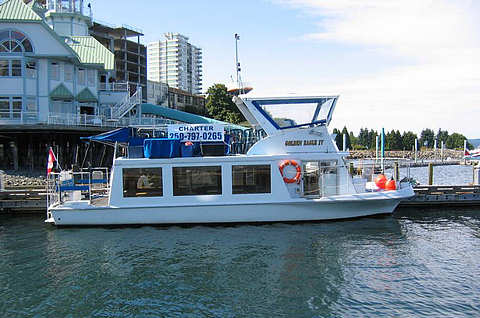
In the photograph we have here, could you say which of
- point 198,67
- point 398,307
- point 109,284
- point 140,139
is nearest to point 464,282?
point 398,307

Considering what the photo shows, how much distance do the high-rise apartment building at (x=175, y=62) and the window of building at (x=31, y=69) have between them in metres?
136

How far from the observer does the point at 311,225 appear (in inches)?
615

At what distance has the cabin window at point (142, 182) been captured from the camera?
617 inches

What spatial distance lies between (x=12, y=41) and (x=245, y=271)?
3169cm

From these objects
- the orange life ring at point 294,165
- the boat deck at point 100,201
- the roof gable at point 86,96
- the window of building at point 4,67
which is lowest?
the boat deck at point 100,201

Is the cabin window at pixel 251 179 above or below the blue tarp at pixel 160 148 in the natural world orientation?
→ below

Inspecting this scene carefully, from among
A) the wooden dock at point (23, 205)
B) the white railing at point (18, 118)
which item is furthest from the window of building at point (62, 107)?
the wooden dock at point (23, 205)

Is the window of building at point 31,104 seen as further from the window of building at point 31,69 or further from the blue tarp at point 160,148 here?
the blue tarp at point 160,148

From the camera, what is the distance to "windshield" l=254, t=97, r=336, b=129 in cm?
1661

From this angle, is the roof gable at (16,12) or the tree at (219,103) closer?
the roof gable at (16,12)

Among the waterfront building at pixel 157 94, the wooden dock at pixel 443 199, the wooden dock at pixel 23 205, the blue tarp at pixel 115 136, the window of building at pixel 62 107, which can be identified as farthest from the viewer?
the waterfront building at pixel 157 94

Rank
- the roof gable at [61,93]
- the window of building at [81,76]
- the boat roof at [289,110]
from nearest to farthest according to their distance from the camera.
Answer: the boat roof at [289,110] < the roof gable at [61,93] < the window of building at [81,76]

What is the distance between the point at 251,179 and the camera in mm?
15766

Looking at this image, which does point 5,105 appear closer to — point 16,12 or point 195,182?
point 16,12
